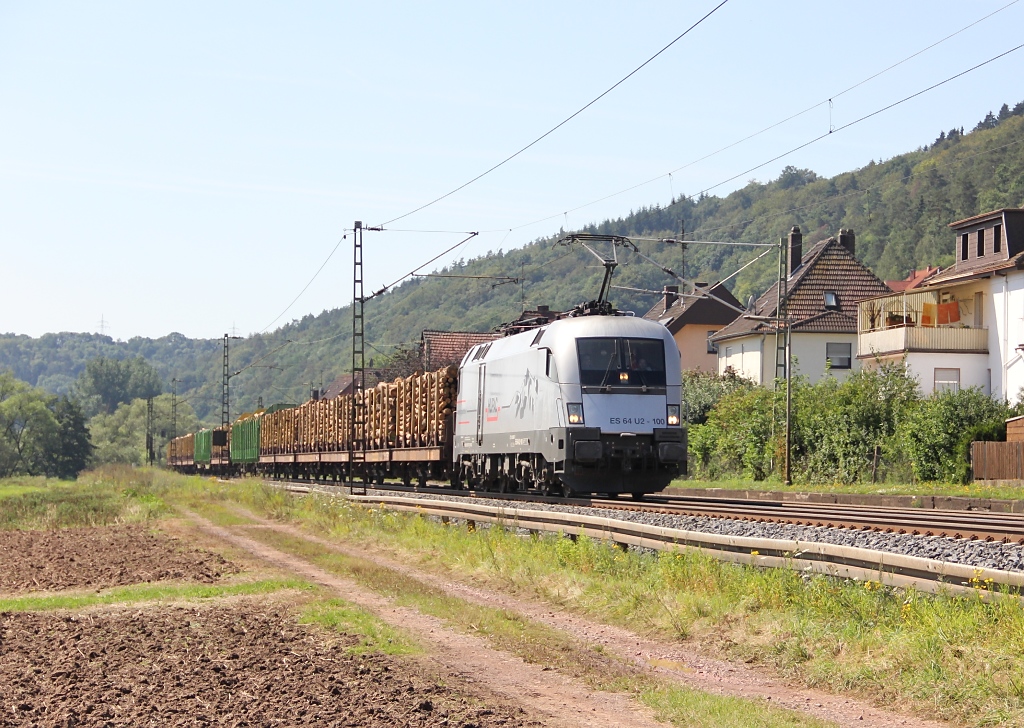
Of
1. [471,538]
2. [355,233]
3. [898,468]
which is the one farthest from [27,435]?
[471,538]

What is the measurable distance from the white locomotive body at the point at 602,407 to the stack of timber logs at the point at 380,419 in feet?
28.0

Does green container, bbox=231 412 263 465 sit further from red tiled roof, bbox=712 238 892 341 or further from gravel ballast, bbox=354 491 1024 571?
gravel ballast, bbox=354 491 1024 571

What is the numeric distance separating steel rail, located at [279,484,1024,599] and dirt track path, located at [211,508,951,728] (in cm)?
139

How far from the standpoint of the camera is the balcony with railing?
45188 mm

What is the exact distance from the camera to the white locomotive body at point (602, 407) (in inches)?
879

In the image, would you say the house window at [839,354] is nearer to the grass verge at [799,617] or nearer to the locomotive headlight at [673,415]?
the locomotive headlight at [673,415]

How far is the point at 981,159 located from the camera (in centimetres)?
14925

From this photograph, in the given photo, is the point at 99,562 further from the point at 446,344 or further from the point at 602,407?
the point at 446,344

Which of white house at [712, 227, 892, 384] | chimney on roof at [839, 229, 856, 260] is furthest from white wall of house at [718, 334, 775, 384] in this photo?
chimney on roof at [839, 229, 856, 260]

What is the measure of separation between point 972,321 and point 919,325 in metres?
2.02

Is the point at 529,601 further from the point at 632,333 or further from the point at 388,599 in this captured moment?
the point at 632,333

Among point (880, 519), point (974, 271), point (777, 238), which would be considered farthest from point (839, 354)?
point (777, 238)

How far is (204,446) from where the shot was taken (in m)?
80.6

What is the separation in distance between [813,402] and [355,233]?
50.7 ft
